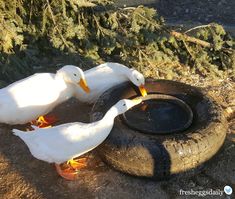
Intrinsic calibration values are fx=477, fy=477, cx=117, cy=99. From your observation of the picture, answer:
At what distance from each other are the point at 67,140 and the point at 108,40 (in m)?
2.28

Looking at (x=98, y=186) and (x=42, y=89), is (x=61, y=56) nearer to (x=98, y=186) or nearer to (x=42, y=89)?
(x=42, y=89)

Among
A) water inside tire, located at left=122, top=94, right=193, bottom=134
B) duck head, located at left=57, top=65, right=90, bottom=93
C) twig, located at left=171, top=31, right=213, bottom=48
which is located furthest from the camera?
twig, located at left=171, top=31, right=213, bottom=48

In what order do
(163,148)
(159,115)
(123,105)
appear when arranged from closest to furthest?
1. (163,148)
2. (123,105)
3. (159,115)

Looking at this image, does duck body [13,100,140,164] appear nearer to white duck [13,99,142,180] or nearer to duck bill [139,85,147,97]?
white duck [13,99,142,180]

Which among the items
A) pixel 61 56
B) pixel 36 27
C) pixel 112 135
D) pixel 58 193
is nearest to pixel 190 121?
pixel 112 135

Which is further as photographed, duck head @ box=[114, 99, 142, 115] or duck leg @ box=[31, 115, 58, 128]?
duck leg @ box=[31, 115, 58, 128]

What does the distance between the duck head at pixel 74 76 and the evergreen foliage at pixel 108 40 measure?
0.85 metres

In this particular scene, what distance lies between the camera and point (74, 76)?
193 inches

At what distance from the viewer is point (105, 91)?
4.71 m

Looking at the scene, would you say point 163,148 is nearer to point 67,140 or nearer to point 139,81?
point 67,140

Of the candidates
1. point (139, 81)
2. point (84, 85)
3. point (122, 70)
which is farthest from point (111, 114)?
point (122, 70)

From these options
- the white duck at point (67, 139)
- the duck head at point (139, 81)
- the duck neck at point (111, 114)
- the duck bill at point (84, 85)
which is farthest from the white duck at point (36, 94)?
the duck neck at point (111, 114)

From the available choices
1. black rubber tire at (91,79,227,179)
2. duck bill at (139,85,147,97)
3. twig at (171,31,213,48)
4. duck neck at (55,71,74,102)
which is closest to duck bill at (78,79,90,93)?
duck neck at (55,71,74,102)

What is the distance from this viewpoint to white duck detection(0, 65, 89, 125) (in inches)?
182
